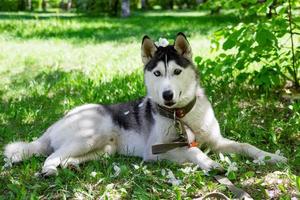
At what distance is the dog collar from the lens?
4090 millimetres

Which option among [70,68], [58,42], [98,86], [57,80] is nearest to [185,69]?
[98,86]

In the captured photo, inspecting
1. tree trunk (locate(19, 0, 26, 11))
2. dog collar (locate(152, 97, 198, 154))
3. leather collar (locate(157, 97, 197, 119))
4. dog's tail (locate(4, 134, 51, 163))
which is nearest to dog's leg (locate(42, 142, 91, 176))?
dog's tail (locate(4, 134, 51, 163))

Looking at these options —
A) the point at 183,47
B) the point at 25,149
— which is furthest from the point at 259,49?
the point at 25,149

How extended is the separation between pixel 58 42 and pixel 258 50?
6.84 metres

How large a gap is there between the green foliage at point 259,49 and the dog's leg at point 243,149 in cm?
147

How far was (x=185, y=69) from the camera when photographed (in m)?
4.04

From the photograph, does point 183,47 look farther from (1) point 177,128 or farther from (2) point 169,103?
(1) point 177,128

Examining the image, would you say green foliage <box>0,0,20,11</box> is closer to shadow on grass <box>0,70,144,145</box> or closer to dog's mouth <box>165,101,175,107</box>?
shadow on grass <box>0,70,144,145</box>

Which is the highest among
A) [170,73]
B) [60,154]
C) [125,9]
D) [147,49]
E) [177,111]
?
[147,49]

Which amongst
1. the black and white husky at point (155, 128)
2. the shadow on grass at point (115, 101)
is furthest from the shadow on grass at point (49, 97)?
the black and white husky at point (155, 128)

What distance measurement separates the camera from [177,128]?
13.6 ft

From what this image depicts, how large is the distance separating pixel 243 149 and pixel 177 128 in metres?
0.62

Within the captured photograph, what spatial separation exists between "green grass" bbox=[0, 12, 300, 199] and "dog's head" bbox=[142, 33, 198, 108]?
1.96ft

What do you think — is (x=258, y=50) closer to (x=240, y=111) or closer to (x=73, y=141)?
(x=240, y=111)
